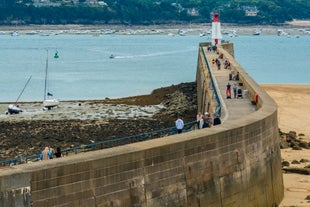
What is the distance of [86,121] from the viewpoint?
5053 cm

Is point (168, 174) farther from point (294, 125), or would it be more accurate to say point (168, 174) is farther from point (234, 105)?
point (294, 125)

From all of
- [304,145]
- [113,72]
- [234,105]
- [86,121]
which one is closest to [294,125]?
[304,145]

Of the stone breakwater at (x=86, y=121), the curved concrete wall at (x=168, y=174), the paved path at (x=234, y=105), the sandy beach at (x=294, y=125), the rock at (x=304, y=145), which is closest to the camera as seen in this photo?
the curved concrete wall at (x=168, y=174)

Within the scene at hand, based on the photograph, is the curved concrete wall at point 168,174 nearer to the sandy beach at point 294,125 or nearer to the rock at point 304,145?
the sandy beach at point 294,125


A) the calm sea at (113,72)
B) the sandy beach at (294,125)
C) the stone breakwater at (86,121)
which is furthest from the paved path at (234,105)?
the calm sea at (113,72)

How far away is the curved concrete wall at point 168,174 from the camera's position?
1661 centimetres

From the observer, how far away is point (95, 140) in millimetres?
42656

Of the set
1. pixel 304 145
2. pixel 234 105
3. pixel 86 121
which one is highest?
pixel 234 105

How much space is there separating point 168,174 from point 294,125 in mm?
30632

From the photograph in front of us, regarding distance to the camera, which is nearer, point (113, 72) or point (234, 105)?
point (234, 105)

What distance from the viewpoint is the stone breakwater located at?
4191 cm

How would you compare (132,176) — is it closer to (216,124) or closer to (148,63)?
(216,124)

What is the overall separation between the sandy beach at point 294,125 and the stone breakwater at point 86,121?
5.58 meters

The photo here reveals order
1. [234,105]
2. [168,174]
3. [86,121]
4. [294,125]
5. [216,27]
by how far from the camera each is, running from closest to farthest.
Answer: [168,174], [234,105], [294,125], [86,121], [216,27]
